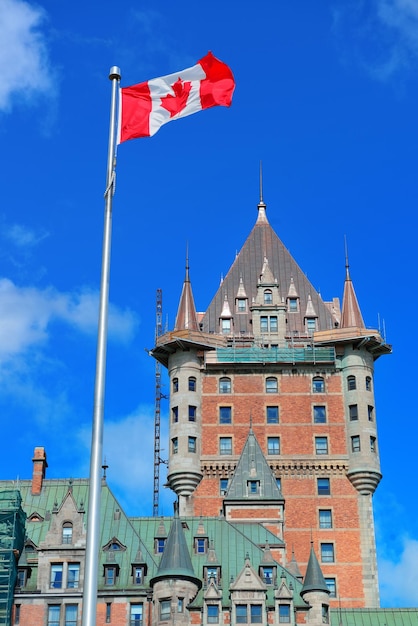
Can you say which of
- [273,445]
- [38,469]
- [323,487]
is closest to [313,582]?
[38,469]

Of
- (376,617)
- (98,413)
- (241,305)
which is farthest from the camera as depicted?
(241,305)

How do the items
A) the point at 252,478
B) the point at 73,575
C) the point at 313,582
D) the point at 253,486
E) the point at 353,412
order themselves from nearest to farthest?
the point at 73,575 → the point at 313,582 → the point at 253,486 → the point at 252,478 → the point at 353,412

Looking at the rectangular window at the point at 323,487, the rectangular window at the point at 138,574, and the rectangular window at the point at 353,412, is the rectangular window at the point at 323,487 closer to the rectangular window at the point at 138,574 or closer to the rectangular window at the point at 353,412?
the rectangular window at the point at 353,412

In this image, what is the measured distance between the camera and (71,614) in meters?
69.2

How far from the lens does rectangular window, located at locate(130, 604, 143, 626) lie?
226ft

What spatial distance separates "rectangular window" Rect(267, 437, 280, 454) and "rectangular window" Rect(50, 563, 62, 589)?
96.5ft

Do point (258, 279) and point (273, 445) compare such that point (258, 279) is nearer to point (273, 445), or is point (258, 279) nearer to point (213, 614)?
point (273, 445)

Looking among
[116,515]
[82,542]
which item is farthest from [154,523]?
[82,542]

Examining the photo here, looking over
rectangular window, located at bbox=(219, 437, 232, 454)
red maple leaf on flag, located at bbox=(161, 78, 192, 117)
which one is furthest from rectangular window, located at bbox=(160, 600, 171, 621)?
red maple leaf on flag, located at bbox=(161, 78, 192, 117)

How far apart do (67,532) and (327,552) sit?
27685 millimetres

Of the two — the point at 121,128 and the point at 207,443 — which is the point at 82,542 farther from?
the point at 121,128

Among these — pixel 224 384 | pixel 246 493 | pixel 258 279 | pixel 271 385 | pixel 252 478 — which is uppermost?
pixel 258 279

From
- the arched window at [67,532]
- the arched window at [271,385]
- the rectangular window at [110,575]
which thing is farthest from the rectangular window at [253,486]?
the arched window at [67,532]

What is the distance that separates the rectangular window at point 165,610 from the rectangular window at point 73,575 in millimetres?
5540
